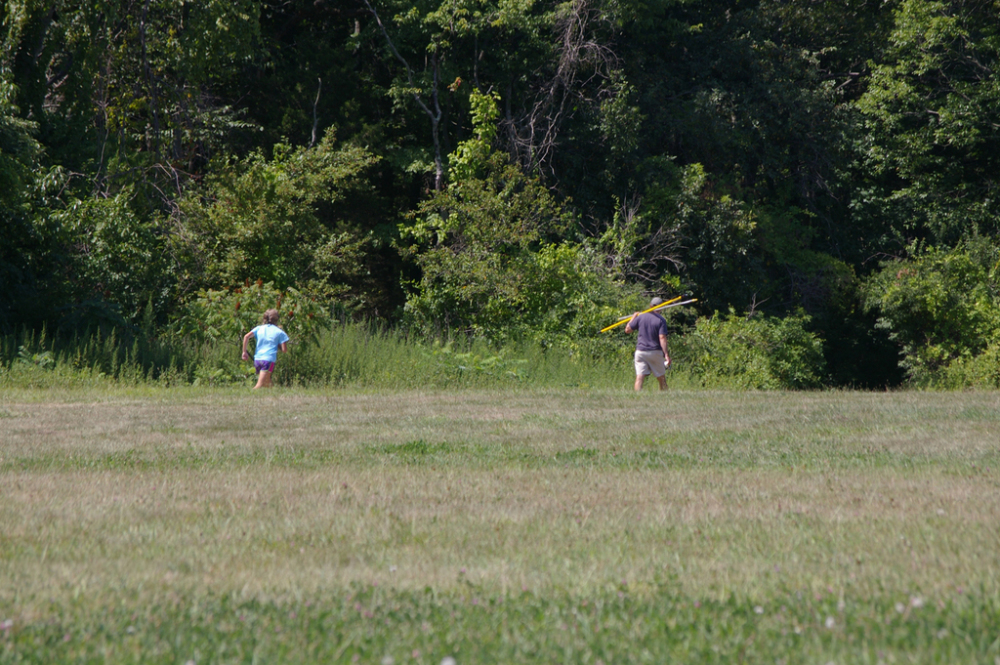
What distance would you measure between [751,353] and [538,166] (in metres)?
7.20

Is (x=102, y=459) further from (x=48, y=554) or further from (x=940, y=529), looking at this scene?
(x=940, y=529)

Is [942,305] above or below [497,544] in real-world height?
above

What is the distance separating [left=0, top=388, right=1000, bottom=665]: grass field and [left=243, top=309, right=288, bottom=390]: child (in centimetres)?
506

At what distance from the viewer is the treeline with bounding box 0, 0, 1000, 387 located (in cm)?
2098

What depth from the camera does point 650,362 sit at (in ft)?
56.2

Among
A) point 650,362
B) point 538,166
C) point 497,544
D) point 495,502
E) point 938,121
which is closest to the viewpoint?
point 497,544

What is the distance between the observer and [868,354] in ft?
110

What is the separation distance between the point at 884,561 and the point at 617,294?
724 inches

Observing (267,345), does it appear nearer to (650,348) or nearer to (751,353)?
(650,348)

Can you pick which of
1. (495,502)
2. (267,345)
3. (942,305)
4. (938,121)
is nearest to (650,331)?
(267,345)

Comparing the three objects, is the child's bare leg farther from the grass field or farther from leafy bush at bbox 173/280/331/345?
the grass field

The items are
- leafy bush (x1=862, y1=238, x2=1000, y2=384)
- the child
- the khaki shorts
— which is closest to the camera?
the child

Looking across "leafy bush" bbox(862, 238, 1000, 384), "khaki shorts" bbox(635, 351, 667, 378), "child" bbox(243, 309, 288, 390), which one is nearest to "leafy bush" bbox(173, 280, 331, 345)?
"child" bbox(243, 309, 288, 390)

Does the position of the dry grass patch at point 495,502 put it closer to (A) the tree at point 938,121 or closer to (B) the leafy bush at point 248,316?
(B) the leafy bush at point 248,316
